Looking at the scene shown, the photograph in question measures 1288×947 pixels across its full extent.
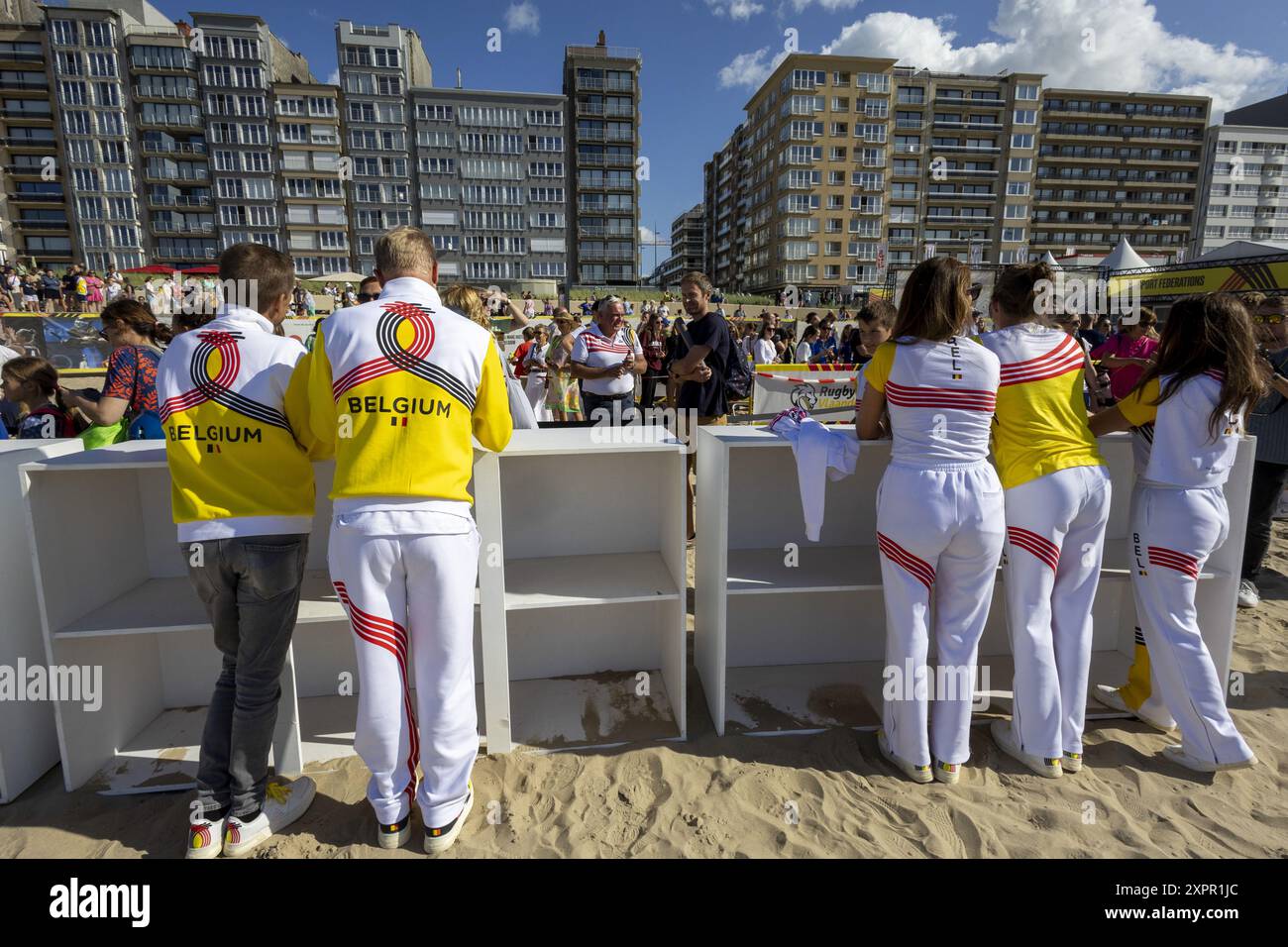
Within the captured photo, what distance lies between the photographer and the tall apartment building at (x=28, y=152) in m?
49.0

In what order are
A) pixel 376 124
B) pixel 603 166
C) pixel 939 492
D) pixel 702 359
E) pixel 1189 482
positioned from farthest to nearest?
pixel 603 166, pixel 376 124, pixel 702 359, pixel 1189 482, pixel 939 492

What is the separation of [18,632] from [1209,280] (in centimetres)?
2863

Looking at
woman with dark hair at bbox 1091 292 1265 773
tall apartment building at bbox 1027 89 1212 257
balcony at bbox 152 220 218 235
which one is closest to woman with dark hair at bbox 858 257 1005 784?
woman with dark hair at bbox 1091 292 1265 773

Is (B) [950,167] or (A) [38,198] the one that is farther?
(B) [950,167]

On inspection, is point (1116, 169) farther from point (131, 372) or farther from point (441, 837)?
point (441, 837)

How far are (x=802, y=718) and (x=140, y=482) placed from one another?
358 centimetres

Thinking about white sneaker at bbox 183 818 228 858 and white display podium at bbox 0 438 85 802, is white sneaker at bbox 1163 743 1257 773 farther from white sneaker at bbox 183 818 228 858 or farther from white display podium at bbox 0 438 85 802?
white display podium at bbox 0 438 85 802

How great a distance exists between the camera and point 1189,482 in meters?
2.79

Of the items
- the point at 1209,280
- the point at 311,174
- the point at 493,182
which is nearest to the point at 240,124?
the point at 311,174

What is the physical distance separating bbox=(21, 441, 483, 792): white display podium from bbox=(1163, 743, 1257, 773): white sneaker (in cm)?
328

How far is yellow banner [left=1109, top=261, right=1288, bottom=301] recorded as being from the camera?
18.1 m

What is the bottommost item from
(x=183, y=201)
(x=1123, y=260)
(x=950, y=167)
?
(x=1123, y=260)

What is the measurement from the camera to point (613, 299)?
666cm

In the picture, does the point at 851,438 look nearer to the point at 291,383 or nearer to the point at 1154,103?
the point at 291,383
